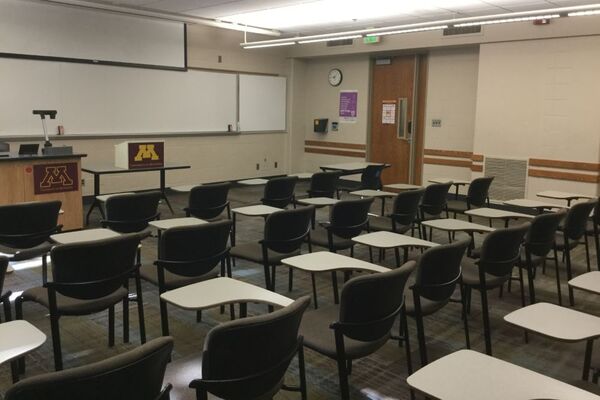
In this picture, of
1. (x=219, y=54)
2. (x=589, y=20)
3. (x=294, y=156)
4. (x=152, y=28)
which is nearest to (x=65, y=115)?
(x=152, y=28)

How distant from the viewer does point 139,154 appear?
6914mm

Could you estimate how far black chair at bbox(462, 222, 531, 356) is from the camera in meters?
3.24

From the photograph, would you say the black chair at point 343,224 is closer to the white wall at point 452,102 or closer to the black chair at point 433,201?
the black chair at point 433,201

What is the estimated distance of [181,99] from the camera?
9.25 meters

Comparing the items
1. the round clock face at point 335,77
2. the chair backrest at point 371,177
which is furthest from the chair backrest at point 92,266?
the round clock face at point 335,77

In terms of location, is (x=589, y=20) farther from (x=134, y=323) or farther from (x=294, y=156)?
(x=134, y=323)

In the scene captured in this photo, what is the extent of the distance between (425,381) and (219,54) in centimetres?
897

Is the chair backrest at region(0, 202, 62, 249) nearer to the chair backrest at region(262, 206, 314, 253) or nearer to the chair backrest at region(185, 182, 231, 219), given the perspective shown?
the chair backrest at region(185, 182, 231, 219)

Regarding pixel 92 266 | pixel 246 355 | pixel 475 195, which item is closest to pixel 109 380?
pixel 246 355

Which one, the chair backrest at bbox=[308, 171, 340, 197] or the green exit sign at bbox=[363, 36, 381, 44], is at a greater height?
the green exit sign at bbox=[363, 36, 381, 44]

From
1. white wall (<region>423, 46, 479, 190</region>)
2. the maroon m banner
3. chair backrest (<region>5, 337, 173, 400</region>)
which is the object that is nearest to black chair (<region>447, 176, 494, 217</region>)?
white wall (<region>423, 46, 479, 190</region>)

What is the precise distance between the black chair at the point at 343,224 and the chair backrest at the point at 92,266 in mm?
1697

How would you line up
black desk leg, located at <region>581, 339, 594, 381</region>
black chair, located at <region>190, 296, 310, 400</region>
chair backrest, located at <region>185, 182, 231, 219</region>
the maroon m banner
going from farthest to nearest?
the maroon m banner, chair backrest, located at <region>185, 182, 231, 219</region>, black desk leg, located at <region>581, 339, 594, 381</region>, black chair, located at <region>190, 296, 310, 400</region>

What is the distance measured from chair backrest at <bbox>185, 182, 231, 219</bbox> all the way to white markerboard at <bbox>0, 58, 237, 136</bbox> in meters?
3.77
